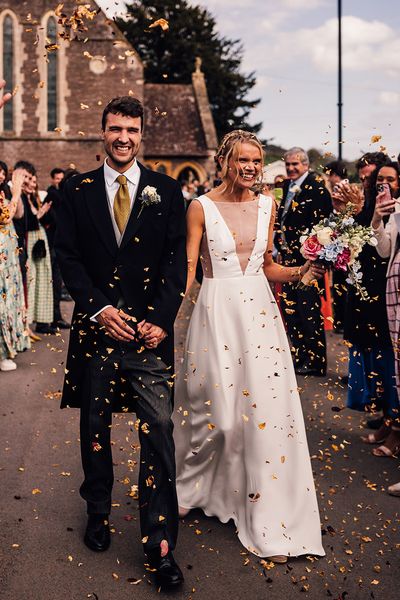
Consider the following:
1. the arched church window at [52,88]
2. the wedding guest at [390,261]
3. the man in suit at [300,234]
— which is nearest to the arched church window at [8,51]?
the arched church window at [52,88]

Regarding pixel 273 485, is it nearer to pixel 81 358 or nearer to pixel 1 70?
pixel 81 358

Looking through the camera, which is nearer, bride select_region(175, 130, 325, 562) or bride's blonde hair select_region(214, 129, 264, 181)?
bride select_region(175, 130, 325, 562)

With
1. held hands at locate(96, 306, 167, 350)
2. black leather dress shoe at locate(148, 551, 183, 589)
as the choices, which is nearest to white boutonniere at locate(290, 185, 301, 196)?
held hands at locate(96, 306, 167, 350)

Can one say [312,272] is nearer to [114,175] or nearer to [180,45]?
[114,175]

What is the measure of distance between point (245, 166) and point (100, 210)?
0.99 metres

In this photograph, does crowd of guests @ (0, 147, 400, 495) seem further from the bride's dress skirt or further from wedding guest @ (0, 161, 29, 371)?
the bride's dress skirt

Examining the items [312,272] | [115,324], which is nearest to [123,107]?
[115,324]

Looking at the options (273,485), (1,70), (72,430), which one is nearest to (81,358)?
(273,485)

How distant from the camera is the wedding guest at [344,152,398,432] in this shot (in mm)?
7043

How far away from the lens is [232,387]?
4.80m

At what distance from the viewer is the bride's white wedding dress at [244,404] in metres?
4.62

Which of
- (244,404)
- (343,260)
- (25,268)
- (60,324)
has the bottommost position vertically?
(60,324)

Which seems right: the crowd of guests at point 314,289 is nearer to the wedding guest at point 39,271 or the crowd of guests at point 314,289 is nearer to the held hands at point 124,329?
the wedding guest at point 39,271

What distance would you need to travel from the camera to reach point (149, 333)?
4.29m
